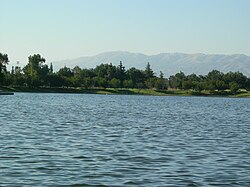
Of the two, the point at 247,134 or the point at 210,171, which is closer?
the point at 210,171

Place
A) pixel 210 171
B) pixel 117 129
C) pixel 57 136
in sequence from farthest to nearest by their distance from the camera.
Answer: pixel 117 129 < pixel 57 136 < pixel 210 171

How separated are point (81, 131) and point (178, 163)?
60.5 feet

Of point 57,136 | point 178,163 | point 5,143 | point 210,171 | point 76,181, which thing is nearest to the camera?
point 76,181

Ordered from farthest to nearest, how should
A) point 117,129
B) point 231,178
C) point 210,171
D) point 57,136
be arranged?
point 117,129
point 57,136
point 210,171
point 231,178

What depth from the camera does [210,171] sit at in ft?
80.5

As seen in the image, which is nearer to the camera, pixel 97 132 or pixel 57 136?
pixel 57 136

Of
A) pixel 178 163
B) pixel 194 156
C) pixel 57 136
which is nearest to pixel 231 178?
pixel 178 163

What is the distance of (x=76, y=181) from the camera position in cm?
2164

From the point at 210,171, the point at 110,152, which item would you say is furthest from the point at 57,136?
the point at 210,171

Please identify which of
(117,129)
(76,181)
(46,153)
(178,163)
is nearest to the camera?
(76,181)

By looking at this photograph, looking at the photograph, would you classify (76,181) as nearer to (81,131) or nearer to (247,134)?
(81,131)

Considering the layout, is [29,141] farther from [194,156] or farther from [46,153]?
[194,156]

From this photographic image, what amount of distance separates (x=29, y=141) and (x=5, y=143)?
1897 millimetres

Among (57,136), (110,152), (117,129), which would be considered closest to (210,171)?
(110,152)
